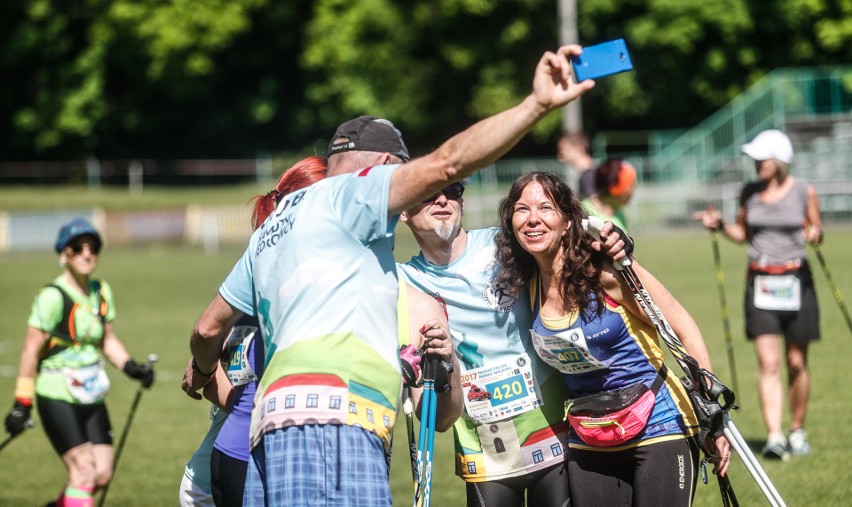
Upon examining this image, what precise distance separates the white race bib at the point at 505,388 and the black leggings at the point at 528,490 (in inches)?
11.4

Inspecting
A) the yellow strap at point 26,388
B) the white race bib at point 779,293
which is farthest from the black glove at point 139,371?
the white race bib at point 779,293

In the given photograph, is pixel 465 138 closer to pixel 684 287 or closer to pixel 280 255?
pixel 280 255

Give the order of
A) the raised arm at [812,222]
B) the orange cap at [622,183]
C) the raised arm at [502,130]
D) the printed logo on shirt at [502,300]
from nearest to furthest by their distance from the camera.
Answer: the raised arm at [502,130]
the printed logo on shirt at [502,300]
the orange cap at [622,183]
the raised arm at [812,222]

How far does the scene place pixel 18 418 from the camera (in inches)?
283

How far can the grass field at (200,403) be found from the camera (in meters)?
8.30

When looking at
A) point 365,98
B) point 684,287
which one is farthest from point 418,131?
point 684,287

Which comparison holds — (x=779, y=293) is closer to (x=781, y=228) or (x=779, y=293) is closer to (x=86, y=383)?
(x=781, y=228)

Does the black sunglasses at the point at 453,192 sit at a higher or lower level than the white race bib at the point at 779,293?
higher

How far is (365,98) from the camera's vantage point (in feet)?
139

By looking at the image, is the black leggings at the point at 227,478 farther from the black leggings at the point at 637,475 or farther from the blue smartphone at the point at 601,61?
the blue smartphone at the point at 601,61

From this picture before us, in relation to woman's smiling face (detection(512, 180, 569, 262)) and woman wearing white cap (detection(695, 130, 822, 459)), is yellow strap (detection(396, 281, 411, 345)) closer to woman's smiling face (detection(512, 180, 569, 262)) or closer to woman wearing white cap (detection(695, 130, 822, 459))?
woman's smiling face (detection(512, 180, 569, 262))

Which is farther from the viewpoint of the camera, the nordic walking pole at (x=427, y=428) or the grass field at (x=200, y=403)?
the grass field at (x=200, y=403)

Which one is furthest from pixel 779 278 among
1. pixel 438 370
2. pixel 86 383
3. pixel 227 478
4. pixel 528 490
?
pixel 227 478

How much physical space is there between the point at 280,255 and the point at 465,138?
76cm
